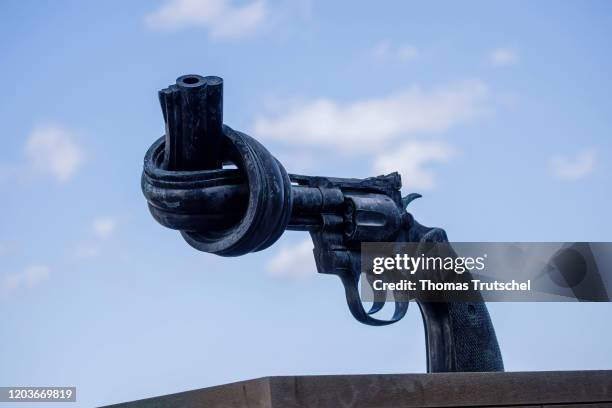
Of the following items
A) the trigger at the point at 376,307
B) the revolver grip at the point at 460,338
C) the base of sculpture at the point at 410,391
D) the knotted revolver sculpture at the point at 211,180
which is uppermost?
the knotted revolver sculpture at the point at 211,180

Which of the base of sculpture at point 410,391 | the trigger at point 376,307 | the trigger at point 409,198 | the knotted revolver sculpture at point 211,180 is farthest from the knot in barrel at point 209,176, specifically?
the trigger at point 409,198

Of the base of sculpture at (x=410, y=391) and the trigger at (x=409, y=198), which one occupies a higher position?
the trigger at (x=409, y=198)

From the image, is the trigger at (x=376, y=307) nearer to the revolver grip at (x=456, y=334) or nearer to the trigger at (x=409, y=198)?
the revolver grip at (x=456, y=334)

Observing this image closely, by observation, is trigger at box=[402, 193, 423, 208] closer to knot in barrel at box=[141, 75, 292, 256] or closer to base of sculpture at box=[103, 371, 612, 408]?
knot in barrel at box=[141, 75, 292, 256]

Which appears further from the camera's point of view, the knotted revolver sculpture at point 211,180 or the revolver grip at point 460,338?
the revolver grip at point 460,338

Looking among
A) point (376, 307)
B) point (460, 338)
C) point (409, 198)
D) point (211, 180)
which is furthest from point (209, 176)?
point (460, 338)

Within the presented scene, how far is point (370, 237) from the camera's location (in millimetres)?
3551

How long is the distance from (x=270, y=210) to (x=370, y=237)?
768mm

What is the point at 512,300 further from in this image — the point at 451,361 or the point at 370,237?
the point at 370,237

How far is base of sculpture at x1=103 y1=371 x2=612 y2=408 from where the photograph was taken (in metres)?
2.26

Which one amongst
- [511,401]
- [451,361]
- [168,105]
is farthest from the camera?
[451,361]

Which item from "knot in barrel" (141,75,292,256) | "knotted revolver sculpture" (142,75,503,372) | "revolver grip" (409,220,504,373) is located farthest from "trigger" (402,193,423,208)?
"knot in barrel" (141,75,292,256)

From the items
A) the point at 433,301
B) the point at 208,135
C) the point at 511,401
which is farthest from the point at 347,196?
the point at 511,401

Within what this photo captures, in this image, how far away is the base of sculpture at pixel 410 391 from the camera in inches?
88.9
